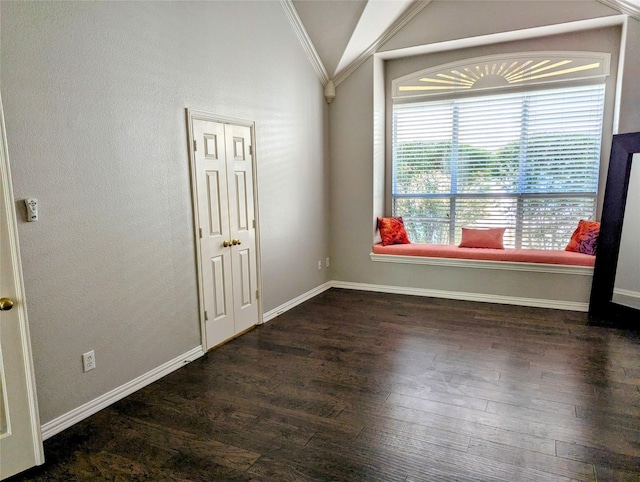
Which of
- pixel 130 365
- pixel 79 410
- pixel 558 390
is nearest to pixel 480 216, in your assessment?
pixel 558 390

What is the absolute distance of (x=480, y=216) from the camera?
530 centimetres

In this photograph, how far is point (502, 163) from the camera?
16.7 ft

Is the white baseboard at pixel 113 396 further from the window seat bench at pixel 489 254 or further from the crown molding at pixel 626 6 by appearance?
the crown molding at pixel 626 6

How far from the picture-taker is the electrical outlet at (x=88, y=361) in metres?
2.55

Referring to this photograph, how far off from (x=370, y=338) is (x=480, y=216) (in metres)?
2.48

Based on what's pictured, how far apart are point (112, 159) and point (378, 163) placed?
3.51 m

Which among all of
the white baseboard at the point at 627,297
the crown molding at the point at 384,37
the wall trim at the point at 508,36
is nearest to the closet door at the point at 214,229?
the crown molding at the point at 384,37

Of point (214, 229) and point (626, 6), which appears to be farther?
point (626, 6)

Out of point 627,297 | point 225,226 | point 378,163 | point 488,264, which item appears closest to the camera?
point 225,226

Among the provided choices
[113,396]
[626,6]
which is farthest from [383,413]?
[626,6]

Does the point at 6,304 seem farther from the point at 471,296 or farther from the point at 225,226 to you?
the point at 471,296

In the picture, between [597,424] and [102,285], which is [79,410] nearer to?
[102,285]

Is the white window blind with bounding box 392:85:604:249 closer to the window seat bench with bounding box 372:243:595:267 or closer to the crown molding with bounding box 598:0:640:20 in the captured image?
the window seat bench with bounding box 372:243:595:267

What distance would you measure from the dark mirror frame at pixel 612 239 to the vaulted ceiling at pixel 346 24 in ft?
4.04
